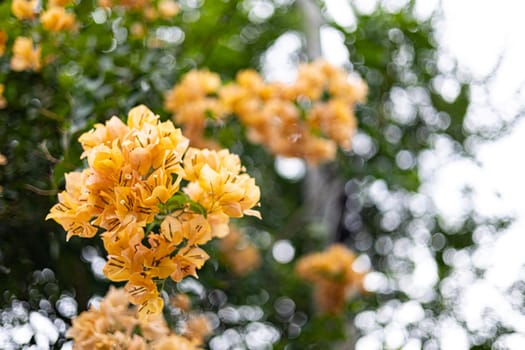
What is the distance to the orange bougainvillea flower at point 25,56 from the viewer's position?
1.01 meters

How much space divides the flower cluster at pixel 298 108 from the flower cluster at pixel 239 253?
20 cm

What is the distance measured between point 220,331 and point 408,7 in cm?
107

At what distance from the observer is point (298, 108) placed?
4.57 feet

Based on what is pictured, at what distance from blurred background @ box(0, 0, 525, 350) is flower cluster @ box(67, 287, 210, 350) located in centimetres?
9

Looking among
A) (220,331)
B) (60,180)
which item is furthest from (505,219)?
(60,180)

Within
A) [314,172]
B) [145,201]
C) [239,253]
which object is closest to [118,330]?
[145,201]

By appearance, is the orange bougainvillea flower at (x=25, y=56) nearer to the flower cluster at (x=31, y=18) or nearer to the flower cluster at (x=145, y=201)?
the flower cluster at (x=31, y=18)

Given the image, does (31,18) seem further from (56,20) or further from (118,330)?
(118,330)

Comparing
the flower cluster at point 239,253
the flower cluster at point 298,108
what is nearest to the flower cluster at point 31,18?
the flower cluster at point 298,108

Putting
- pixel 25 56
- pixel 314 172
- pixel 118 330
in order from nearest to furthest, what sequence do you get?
pixel 118 330 < pixel 25 56 < pixel 314 172

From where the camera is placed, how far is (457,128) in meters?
1.76

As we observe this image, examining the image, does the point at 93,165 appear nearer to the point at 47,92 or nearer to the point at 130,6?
the point at 47,92

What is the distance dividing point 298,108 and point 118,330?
0.70 meters

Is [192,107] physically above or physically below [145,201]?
below
